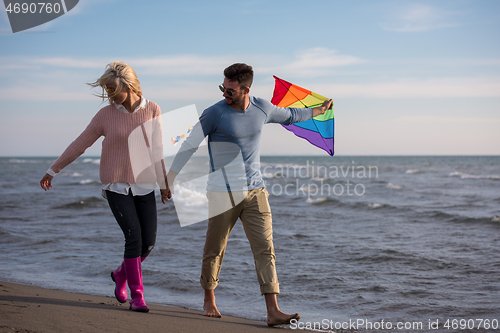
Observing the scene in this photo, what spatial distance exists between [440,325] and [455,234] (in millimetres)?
5100

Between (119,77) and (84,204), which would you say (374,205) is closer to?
(84,204)

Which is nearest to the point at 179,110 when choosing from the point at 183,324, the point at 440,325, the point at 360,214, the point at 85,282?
the point at 183,324

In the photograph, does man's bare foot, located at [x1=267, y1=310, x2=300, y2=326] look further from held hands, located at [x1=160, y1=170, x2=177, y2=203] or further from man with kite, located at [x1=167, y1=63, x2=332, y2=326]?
held hands, located at [x1=160, y1=170, x2=177, y2=203]

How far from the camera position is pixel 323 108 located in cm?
383

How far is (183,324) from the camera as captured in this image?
3.12m

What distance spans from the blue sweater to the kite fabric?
998mm

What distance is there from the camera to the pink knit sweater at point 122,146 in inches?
127

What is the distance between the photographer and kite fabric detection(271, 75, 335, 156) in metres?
4.21

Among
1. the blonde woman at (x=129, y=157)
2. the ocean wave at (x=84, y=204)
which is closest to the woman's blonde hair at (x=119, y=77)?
the blonde woman at (x=129, y=157)

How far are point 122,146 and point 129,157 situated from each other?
→ 0.10 metres

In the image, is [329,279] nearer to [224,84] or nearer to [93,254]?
[224,84]

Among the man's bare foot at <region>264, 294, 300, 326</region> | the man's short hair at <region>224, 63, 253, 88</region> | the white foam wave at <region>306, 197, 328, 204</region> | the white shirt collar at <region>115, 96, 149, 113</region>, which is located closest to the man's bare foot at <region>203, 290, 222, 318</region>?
the man's bare foot at <region>264, 294, 300, 326</region>

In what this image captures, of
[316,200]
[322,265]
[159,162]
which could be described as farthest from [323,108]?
[316,200]

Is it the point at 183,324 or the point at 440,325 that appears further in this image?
the point at 440,325
